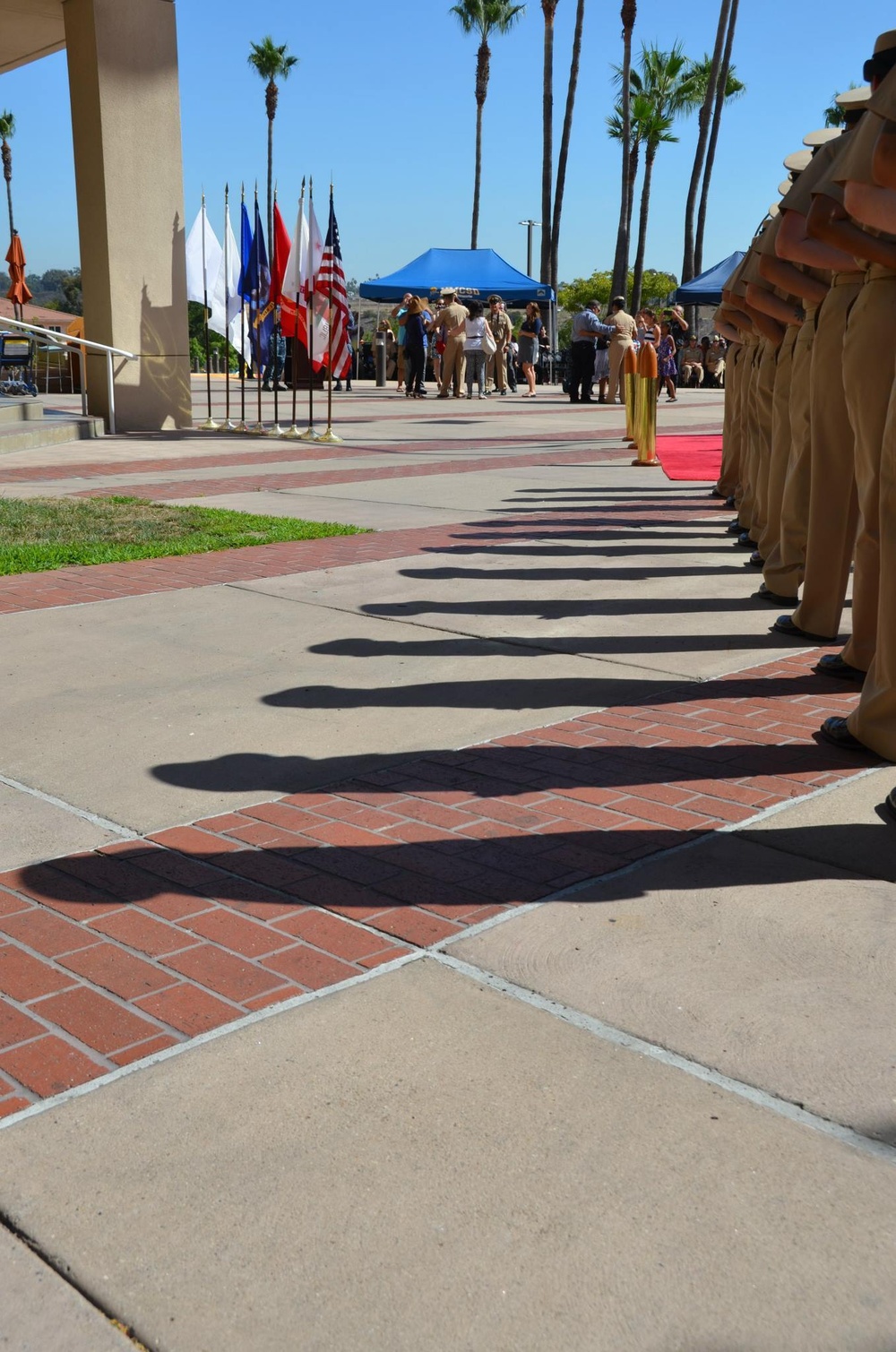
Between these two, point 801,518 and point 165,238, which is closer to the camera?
point 801,518

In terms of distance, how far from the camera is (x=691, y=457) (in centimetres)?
1555

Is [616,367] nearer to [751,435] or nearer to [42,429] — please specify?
[42,429]

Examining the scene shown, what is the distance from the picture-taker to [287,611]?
22.1ft

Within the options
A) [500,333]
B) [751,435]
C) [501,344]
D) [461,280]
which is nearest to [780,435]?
[751,435]

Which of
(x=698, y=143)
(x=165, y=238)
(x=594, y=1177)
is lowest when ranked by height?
(x=594, y=1177)

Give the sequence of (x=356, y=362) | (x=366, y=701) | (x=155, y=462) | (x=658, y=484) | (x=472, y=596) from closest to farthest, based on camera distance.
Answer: (x=366, y=701) < (x=472, y=596) < (x=658, y=484) < (x=155, y=462) < (x=356, y=362)

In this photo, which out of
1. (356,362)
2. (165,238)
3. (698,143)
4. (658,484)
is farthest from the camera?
(698,143)

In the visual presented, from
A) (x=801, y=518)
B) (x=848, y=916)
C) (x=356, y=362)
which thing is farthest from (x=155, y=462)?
(x=356, y=362)

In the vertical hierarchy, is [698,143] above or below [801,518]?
above

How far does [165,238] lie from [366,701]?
579 inches

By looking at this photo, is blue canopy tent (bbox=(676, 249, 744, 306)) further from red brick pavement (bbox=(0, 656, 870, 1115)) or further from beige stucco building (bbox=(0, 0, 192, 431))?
red brick pavement (bbox=(0, 656, 870, 1115))

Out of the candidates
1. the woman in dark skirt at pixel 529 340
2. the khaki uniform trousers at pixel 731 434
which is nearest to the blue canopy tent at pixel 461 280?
the woman in dark skirt at pixel 529 340

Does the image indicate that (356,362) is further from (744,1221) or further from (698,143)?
(744,1221)

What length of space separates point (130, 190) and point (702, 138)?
40.4 metres
